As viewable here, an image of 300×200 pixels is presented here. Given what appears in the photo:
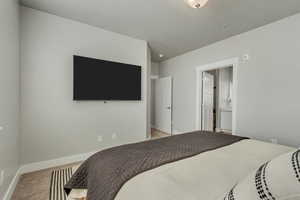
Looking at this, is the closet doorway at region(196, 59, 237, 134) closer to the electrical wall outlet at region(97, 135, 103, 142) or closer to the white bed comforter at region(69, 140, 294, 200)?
the white bed comforter at region(69, 140, 294, 200)

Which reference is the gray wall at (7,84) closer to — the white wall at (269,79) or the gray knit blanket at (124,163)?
the gray knit blanket at (124,163)

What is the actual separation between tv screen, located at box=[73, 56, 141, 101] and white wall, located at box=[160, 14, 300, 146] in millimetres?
2084

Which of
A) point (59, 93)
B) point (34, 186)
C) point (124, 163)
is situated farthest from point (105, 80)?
point (124, 163)

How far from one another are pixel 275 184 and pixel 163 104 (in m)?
4.43

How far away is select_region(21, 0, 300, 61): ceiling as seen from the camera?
2094mm

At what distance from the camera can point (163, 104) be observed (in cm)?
484

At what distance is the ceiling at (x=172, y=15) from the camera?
2094 mm

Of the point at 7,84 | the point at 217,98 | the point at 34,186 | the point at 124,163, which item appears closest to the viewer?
the point at 124,163

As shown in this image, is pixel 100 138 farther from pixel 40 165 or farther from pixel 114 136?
pixel 40 165

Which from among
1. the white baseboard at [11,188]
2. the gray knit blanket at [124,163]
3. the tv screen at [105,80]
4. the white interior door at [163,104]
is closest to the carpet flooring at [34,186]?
the white baseboard at [11,188]

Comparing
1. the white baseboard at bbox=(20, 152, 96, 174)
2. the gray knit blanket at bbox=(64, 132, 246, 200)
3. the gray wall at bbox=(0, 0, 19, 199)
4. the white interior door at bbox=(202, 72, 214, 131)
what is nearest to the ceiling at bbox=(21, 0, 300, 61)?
the gray wall at bbox=(0, 0, 19, 199)

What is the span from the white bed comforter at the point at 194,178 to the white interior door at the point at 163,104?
3.40m

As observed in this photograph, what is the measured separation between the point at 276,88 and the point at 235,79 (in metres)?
0.72

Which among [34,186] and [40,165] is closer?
[34,186]
